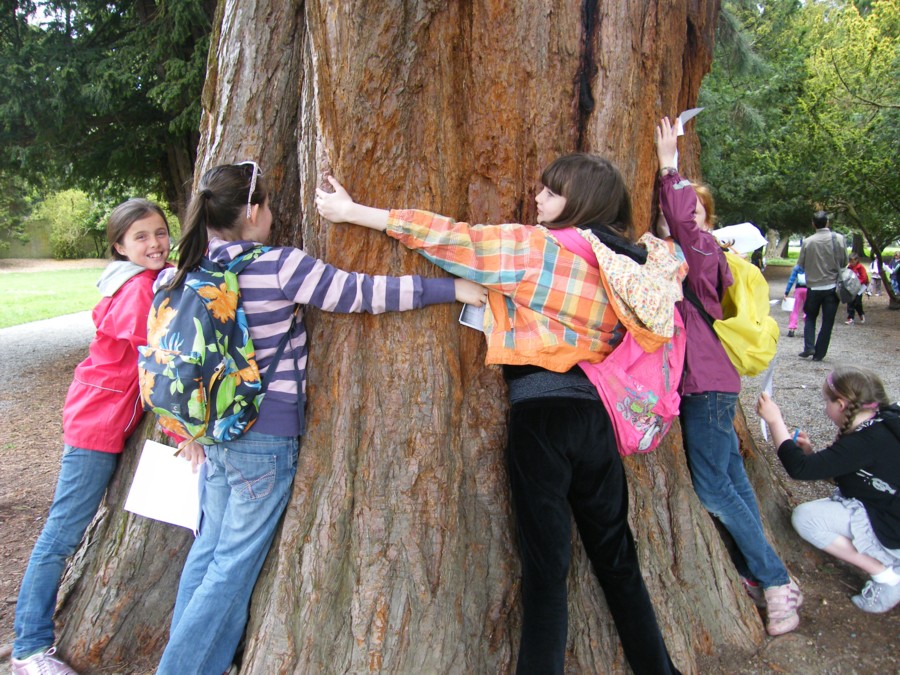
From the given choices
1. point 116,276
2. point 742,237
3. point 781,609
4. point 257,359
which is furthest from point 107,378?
point 781,609

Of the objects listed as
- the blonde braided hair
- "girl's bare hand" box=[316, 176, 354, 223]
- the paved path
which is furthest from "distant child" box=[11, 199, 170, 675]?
A: the paved path

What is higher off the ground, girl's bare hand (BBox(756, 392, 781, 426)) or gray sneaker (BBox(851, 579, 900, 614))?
girl's bare hand (BBox(756, 392, 781, 426))

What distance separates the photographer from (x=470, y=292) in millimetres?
2326

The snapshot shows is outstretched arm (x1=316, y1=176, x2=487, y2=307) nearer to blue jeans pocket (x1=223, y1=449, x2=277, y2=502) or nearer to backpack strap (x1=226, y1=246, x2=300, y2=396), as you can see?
backpack strap (x1=226, y1=246, x2=300, y2=396)

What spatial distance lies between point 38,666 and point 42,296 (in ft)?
76.8

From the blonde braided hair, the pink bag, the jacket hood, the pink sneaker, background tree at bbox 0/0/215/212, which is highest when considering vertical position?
background tree at bbox 0/0/215/212

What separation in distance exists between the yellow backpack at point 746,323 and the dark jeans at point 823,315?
7.52 m

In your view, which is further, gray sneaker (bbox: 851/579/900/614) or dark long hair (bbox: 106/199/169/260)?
gray sneaker (bbox: 851/579/900/614)

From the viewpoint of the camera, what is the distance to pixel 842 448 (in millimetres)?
3090

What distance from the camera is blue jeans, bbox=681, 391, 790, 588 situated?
2.84 meters

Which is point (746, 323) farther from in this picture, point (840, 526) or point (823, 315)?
point (823, 315)

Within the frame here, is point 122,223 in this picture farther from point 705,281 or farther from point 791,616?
point 791,616

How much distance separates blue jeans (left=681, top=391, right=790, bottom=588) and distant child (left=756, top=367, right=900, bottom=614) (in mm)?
354

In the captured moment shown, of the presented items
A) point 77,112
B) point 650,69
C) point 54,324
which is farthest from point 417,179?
point 54,324
